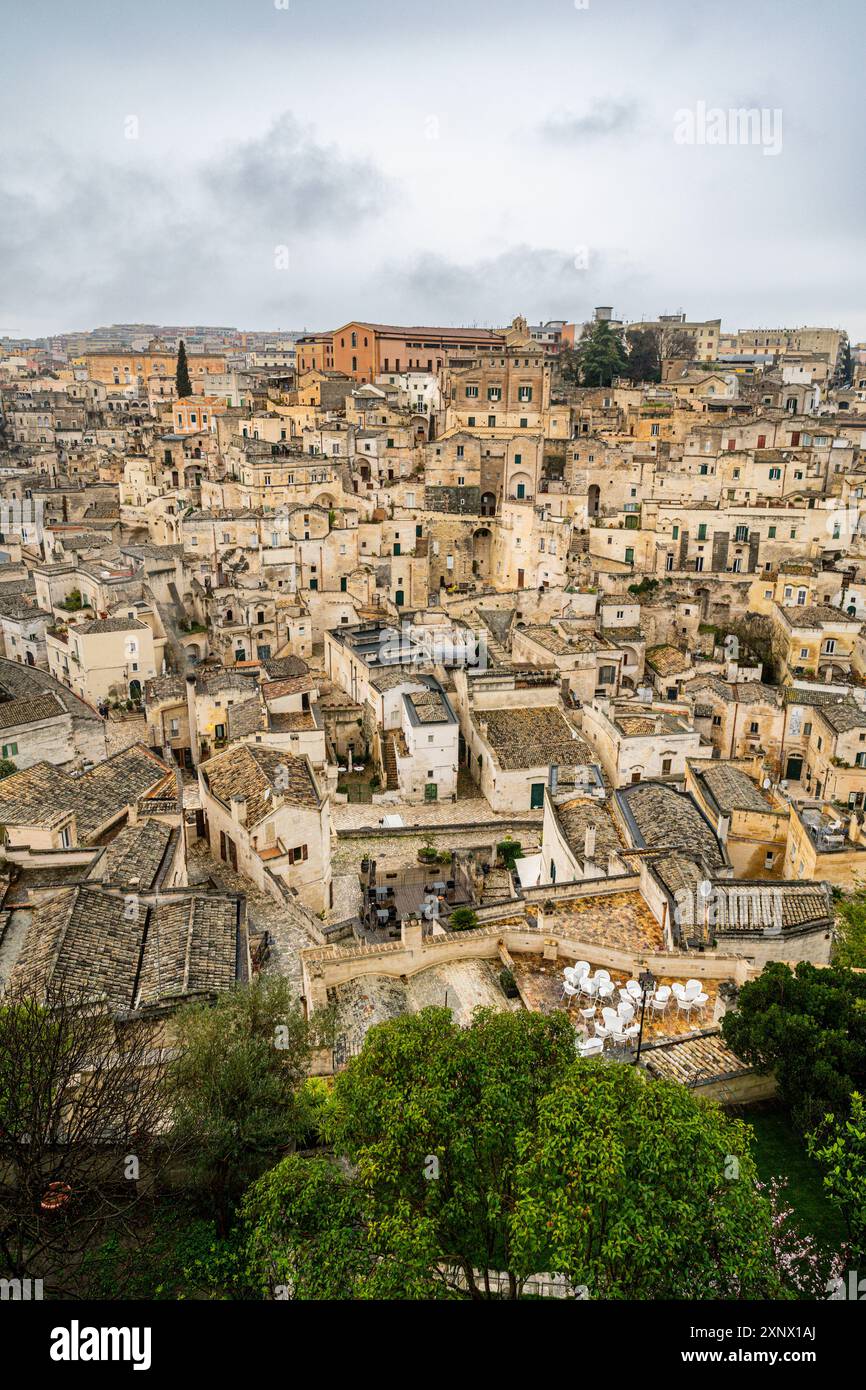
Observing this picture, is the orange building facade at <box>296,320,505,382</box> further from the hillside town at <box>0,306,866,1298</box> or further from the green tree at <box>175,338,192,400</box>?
the green tree at <box>175,338,192,400</box>

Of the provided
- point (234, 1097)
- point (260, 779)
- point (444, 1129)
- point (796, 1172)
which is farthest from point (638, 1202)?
point (260, 779)

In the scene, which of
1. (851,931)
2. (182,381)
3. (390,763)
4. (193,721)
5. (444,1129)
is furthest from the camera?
(182,381)

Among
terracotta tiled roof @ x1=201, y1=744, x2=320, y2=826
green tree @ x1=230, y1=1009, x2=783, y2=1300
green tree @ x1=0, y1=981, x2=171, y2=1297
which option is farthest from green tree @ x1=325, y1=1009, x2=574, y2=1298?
terracotta tiled roof @ x1=201, y1=744, x2=320, y2=826

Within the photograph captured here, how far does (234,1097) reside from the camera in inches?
486

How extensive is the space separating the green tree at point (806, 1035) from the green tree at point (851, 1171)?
95cm

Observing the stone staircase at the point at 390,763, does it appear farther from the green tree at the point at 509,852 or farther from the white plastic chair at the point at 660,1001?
the white plastic chair at the point at 660,1001

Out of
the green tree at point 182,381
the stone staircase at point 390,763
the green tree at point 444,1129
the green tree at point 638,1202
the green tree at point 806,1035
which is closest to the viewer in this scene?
the green tree at point 638,1202

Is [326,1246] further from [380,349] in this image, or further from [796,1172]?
[380,349]

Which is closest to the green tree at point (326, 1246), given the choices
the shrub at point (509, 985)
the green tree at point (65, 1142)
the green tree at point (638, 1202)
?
the green tree at point (638, 1202)

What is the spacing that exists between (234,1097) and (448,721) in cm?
1938

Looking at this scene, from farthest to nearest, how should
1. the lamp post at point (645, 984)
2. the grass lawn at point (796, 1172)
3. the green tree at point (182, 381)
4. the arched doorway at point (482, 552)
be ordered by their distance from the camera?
the green tree at point (182, 381), the arched doorway at point (482, 552), the lamp post at point (645, 984), the grass lawn at point (796, 1172)

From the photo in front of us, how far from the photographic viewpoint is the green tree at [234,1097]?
1204 centimetres

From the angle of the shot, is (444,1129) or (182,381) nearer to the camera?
(444,1129)

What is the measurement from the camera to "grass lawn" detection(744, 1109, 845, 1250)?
11352mm
